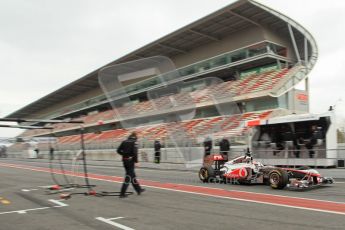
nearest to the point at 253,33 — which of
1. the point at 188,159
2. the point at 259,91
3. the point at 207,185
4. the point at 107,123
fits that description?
the point at 259,91

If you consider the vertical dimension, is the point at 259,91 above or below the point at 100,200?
above

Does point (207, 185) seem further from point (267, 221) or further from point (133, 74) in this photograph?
point (133, 74)

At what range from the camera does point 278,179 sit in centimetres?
1184

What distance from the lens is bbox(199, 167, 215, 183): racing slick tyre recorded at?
14.5m

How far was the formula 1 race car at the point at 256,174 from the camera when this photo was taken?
38.6ft

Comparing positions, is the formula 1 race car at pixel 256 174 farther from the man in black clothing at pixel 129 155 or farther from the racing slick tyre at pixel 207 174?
the man in black clothing at pixel 129 155

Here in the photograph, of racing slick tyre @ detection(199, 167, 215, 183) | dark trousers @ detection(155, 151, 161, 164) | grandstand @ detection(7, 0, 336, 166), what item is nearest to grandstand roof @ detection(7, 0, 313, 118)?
grandstand @ detection(7, 0, 336, 166)

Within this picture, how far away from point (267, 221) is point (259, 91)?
89.1ft

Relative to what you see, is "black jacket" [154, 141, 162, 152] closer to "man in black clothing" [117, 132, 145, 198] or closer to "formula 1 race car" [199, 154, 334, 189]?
"formula 1 race car" [199, 154, 334, 189]

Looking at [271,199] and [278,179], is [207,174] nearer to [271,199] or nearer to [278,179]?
[278,179]

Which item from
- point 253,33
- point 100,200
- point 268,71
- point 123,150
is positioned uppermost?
point 253,33

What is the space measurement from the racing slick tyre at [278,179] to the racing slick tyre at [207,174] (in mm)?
2745

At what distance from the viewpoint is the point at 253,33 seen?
3797 cm

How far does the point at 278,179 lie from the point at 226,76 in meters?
31.1
